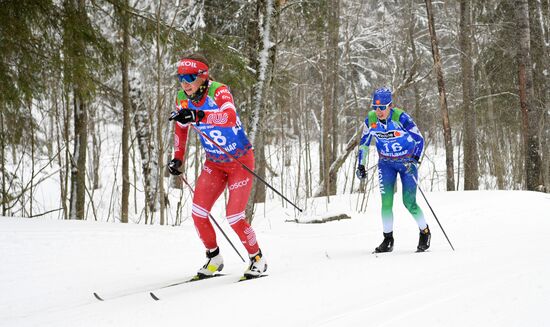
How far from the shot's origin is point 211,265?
5227 mm

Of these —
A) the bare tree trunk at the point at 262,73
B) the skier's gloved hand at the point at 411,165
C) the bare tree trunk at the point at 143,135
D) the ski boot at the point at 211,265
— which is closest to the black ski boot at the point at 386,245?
the skier's gloved hand at the point at 411,165

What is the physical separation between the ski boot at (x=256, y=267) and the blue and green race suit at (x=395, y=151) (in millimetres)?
2250

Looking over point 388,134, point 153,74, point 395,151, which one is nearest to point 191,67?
point 388,134

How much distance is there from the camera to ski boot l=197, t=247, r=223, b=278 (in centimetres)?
520

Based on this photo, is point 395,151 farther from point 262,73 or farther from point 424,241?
point 262,73

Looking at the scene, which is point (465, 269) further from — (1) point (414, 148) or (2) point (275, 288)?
(1) point (414, 148)

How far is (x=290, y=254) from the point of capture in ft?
23.2

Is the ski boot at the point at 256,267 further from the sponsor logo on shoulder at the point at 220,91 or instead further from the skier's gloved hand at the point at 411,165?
the skier's gloved hand at the point at 411,165

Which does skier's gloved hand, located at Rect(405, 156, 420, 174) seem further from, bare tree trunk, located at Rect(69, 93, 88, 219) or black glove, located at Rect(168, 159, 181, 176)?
bare tree trunk, located at Rect(69, 93, 88, 219)

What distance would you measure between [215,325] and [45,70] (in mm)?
4844

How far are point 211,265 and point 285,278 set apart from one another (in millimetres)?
949

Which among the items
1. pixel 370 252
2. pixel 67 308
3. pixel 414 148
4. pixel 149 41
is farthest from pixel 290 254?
pixel 149 41

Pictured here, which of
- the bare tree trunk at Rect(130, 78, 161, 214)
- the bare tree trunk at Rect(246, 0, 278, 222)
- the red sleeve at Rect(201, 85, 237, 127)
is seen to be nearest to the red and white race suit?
the red sleeve at Rect(201, 85, 237, 127)

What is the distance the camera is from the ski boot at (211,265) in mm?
5195
